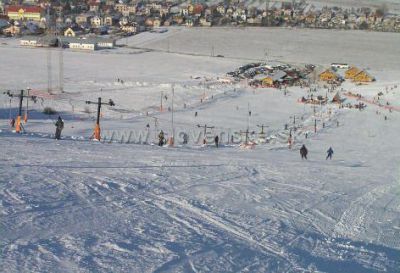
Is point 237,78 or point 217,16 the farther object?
point 217,16

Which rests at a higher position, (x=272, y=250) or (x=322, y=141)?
(x=272, y=250)

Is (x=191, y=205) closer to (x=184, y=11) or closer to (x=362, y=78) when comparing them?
(x=362, y=78)

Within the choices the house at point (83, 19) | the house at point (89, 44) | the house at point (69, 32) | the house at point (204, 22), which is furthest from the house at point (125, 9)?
the house at point (89, 44)

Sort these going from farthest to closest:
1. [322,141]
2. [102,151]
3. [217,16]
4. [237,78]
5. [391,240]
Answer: [217,16] < [237,78] < [322,141] < [102,151] < [391,240]

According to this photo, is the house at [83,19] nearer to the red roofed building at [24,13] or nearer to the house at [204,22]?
the red roofed building at [24,13]

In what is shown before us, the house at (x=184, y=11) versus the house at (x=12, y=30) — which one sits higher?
the house at (x=184, y=11)

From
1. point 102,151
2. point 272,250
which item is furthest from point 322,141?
point 272,250

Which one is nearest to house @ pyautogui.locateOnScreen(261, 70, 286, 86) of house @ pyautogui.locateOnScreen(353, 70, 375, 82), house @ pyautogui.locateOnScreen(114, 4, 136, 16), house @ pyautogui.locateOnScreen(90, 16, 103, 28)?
house @ pyautogui.locateOnScreen(353, 70, 375, 82)

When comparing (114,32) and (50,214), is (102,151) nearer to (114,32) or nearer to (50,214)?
(50,214)
